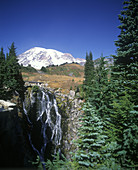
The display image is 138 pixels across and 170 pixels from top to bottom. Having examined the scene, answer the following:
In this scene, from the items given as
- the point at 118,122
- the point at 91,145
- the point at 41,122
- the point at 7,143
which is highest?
the point at 118,122

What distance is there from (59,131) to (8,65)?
55.2 ft

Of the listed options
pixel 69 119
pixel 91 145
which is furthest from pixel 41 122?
pixel 91 145

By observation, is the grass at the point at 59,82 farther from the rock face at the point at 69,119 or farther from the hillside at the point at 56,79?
the rock face at the point at 69,119

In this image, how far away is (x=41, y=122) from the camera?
2022cm

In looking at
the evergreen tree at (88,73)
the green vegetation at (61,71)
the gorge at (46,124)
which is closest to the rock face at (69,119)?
the gorge at (46,124)

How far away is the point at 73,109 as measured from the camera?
2627 centimetres

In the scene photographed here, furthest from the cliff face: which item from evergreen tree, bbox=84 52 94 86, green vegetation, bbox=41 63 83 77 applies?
green vegetation, bbox=41 63 83 77

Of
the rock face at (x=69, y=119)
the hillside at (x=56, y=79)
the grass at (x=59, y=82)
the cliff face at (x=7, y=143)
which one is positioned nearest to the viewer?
the cliff face at (x=7, y=143)

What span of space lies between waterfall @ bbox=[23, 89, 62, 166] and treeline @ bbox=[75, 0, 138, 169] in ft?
39.3

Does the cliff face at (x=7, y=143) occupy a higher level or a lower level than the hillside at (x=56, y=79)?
lower

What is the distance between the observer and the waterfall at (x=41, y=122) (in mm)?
17459

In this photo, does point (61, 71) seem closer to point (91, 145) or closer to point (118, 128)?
point (118, 128)

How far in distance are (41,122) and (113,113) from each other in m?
15.0

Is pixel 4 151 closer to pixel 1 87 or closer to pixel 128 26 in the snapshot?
pixel 1 87
